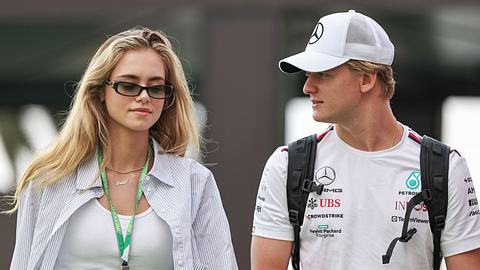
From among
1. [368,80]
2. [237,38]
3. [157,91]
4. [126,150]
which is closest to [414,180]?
[368,80]

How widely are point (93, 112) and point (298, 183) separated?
1.02 meters

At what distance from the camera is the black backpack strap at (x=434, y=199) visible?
208 inches

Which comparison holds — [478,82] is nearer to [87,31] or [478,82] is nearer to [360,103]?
[87,31]

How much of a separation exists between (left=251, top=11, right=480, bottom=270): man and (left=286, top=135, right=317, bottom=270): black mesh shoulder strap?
0.09ft

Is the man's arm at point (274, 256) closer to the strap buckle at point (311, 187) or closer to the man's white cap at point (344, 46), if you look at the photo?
the strap buckle at point (311, 187)

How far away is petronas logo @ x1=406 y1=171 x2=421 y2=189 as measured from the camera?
17.6 ft

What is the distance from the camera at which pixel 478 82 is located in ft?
53.1

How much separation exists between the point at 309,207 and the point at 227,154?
7.35 m

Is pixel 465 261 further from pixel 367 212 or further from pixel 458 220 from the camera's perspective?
pixel 367 212

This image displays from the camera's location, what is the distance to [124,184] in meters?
5.57

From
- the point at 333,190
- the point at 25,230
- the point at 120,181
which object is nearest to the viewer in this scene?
the point at 333,190

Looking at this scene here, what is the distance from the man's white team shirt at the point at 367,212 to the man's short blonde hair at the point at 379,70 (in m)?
0.27

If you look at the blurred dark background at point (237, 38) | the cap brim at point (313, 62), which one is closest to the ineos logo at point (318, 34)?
the cap brim at point (313, 62)

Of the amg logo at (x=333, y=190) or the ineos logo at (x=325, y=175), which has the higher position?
the ineos logo at (x=325, y=175)
